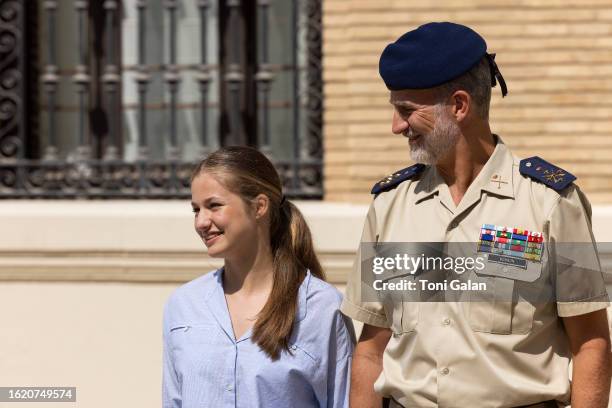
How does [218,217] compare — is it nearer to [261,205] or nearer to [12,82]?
[261,205]

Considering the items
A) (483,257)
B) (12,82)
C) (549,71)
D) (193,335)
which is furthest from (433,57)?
(12,82)

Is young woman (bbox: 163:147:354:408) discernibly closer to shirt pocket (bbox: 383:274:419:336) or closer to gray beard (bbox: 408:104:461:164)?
shirt pocket (bbox: 383:274:419:336)

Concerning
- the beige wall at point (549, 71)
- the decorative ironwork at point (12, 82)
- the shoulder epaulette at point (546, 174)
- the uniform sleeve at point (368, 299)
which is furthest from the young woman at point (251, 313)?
the decorative ironwork at point (12, 82)

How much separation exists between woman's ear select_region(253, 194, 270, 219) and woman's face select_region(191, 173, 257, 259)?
2.1 inches

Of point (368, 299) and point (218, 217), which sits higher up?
point (218, 217)

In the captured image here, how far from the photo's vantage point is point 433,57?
2836mm

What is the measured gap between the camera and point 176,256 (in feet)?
19.0

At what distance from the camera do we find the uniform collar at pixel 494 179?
2889 mm

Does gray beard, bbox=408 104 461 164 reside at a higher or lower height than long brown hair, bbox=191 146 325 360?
higher

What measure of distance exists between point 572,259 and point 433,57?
59 centimetres

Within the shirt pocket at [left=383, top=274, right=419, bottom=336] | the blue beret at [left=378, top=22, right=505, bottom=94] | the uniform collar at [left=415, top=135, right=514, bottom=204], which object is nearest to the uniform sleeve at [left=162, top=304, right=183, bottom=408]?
the shirt pocket at [left=383, top=274, right=419, bottom=336]

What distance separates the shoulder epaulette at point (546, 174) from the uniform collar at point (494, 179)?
0.13 ft

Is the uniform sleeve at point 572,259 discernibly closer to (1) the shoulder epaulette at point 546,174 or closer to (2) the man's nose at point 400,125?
(1) the shoulder epaulette at point 546,174

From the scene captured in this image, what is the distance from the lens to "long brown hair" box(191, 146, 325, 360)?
3.21 meters
